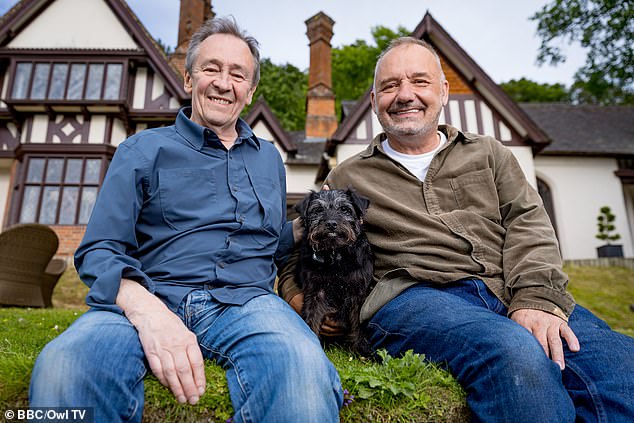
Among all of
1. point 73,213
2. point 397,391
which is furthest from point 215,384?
point 73,213

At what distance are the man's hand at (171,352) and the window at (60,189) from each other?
51.2 ft

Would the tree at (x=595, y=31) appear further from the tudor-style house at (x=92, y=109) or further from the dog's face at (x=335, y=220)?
the dog's face at (x=335, y=220)

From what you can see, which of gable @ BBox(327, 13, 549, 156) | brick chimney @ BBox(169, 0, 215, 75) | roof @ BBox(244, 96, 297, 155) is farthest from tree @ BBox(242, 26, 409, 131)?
gable @ BBox(327, 13, 549, 156)

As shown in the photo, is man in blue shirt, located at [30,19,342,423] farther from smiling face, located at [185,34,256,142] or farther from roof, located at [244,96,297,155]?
roof, located at [244,96,297,155]

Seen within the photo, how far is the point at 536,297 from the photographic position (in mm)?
2590

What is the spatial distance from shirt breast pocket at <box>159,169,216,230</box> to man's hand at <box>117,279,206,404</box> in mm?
637

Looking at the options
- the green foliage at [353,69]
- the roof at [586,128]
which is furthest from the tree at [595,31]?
the green foliage at [353,69]

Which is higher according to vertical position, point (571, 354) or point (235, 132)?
point (235, 132)

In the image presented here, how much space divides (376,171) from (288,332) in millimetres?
1870

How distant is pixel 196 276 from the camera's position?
2.44 meters

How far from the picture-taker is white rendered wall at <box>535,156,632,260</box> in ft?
63.7

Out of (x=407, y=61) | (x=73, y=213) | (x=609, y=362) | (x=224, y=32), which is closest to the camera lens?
(x=609, y=362)

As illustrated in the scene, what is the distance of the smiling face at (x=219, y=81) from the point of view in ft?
9.39

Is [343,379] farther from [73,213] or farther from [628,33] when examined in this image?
[628,33]
